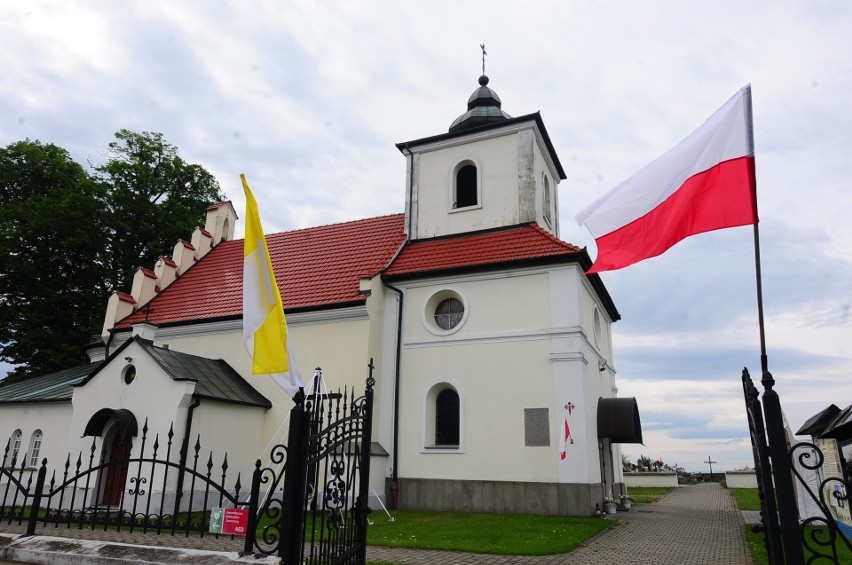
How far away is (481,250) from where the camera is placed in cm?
1767

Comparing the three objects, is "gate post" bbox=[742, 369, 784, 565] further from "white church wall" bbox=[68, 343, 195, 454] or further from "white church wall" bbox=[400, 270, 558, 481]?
"white church wall" bbox=[68, 343, 195, 454]

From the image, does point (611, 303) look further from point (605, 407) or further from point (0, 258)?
point (0, 258)

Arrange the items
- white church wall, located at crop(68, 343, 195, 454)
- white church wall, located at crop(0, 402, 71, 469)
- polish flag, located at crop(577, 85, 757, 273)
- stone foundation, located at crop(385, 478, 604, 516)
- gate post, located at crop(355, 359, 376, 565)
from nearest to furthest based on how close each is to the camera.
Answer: polish flag, located at crop(577, 85, 757, 273)
gate post, located at crop(355, 359, 376, 565)
stone foundation, located at crop(385, 478, 604, 516)
white church wall, located at crop(68, 343, 195, 454)
white church wall, located at crop(0, 402, 71, 469)

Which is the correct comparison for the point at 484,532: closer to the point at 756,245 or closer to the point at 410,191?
the point at 756,245

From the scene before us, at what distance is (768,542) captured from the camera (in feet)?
16.3

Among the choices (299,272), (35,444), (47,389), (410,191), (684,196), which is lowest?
(35,444)

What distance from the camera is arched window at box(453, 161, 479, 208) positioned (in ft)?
65.1

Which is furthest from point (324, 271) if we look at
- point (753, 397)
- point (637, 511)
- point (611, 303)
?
point (753, 397)

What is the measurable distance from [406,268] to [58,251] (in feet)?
51.7

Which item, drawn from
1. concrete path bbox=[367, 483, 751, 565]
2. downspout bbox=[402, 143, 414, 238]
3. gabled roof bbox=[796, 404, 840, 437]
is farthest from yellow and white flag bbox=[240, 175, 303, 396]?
downspout bbox=[402, 143, 414, 238]

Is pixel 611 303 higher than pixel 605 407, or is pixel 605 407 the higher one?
pixel 611 303

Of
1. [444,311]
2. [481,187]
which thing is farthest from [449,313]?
[481,187]

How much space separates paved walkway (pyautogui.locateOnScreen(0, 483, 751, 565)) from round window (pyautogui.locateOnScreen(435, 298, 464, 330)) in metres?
6.63

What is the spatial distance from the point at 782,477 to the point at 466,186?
1641 cm
